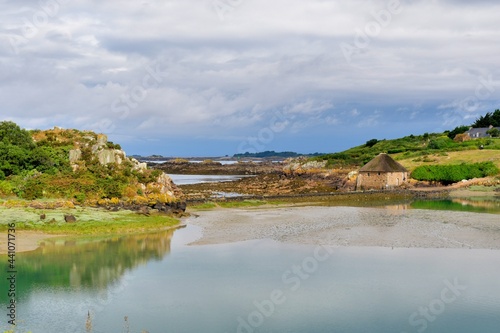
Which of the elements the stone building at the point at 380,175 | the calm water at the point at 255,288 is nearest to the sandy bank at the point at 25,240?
the calm water at the point at 255,288

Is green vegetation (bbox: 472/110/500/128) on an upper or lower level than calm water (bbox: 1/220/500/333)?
upper

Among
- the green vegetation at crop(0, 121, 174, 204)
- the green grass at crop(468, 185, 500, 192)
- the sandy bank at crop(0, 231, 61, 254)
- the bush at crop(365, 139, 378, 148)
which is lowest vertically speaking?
the sandy bank at crop(0, 231, 61, 254)

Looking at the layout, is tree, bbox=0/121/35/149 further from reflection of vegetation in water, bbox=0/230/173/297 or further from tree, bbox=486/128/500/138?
tree, bbox=486/128/500/138

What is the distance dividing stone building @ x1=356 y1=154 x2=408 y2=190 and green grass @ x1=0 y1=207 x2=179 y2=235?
1526 inches

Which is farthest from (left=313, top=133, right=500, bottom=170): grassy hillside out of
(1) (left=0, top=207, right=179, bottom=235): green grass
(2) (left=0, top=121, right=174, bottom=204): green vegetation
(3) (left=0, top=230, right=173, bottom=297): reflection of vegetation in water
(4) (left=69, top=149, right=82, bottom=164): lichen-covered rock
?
(3) (left=0, top=230, right=173, bottom=297): reflection of vegetation in water

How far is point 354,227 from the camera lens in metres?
41.0

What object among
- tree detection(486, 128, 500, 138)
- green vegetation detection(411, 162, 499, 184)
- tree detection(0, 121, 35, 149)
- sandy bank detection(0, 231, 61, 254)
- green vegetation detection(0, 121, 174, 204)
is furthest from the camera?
tree detection(486, 128, 500, 138)

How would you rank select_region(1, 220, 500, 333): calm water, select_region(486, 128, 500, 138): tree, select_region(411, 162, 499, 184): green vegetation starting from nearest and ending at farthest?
1. select_region(1, 220, 500, 333): calm water
2. select_region(411, 162, 499, 184): green vegetation
3. select_region(486, 128, 500, 138): tree

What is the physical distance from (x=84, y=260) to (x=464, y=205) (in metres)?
42.5

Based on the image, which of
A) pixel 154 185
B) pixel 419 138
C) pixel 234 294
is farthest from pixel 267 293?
pixel 419 138

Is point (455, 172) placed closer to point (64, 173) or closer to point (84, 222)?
point (64, 173)

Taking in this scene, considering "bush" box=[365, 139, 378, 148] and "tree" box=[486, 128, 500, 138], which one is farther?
"bush" box=[365, 139, 378, 148]

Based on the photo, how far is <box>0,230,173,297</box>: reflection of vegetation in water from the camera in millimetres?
24688

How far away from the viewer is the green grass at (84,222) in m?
35.6
